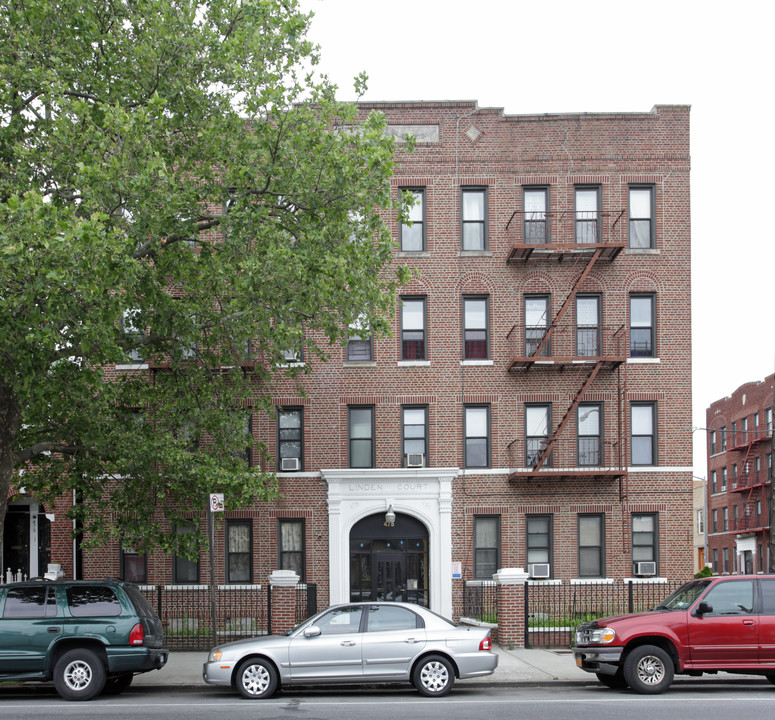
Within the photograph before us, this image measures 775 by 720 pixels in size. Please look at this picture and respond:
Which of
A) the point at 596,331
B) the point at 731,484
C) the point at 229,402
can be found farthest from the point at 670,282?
the point at 731,484

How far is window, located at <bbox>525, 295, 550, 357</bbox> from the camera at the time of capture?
1084 inches

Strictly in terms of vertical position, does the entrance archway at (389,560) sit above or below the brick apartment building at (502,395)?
below

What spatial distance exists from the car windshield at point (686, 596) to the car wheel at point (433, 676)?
3520mm

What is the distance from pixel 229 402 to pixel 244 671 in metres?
7.13

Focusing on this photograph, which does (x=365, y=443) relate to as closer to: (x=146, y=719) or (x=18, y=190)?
(x=18, y=190)

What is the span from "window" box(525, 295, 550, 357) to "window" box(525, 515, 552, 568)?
4.48 m

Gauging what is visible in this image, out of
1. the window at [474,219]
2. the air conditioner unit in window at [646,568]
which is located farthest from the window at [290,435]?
the air conditioner unit in window at [646,568]

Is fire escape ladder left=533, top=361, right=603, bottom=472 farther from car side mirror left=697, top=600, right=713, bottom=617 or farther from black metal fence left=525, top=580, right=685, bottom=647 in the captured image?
car side mirror left=697, top=600, right=713, bottom=617

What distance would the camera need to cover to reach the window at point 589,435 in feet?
89.9

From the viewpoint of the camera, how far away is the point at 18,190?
16.5 m

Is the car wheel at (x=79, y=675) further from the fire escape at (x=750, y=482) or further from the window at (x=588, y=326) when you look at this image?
the fire escape at (x=750, y=482)

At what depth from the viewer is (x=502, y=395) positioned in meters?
27.5

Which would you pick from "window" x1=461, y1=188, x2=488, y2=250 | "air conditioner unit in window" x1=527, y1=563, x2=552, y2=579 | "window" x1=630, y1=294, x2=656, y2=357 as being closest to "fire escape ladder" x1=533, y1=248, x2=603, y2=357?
"window" x1=630, y1=294, x2=656, y2=357

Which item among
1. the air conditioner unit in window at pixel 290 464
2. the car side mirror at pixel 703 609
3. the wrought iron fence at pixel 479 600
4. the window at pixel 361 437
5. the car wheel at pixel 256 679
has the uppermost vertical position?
the window at pixel 361 437
